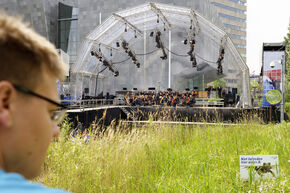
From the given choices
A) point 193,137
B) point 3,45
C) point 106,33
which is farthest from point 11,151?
point 106,33

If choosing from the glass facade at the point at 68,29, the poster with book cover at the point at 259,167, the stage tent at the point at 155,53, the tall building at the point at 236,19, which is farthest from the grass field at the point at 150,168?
the tall building at the point at 236,19

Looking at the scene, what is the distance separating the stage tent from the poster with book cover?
9.63 meters

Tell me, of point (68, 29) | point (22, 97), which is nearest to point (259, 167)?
point (22, 97)

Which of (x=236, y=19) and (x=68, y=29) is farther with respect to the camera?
(x=236, y=19)

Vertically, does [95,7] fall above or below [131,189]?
above

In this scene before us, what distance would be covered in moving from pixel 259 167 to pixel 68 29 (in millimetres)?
24164

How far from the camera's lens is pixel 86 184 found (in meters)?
2.04

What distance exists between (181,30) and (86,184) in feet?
52.2

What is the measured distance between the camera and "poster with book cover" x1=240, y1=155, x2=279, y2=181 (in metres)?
1.96

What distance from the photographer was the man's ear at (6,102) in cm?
42

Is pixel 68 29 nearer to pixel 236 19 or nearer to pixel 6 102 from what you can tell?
pixel 6 102

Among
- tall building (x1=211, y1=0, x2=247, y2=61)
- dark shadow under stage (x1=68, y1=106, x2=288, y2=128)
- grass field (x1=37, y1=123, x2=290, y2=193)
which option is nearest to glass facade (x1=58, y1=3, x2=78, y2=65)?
dark shadow under stage (x1=68, y1=106, x2=288, y2=128)

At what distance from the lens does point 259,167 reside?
2.04 metres

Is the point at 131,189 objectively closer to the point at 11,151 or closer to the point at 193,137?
the point at 11,151
